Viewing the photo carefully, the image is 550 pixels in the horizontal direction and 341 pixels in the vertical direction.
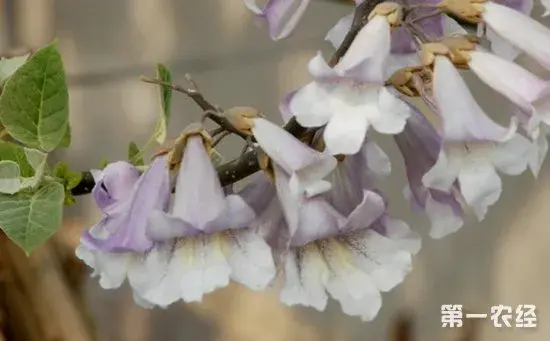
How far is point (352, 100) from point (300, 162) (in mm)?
27

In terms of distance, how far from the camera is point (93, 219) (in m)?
1.05

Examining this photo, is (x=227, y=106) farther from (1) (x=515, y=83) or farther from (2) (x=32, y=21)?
(1) (x=515, y=83)

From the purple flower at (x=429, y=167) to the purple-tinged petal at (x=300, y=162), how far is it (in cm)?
4

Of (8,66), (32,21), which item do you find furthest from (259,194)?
(32,21)

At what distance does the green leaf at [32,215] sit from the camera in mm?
284

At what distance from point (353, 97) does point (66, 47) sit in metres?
0.96

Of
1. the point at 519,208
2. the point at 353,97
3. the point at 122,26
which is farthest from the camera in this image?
the point at 122,26

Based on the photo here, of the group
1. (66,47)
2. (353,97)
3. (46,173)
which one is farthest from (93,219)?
(353,97)

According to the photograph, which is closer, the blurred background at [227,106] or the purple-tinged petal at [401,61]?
the purple-tinged petal at [401,61]

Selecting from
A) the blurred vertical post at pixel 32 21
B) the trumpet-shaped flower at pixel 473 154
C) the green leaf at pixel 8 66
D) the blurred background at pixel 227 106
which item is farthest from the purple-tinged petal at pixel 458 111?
the blurred vertical post at pixel 32 21

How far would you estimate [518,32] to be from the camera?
0.91 ft

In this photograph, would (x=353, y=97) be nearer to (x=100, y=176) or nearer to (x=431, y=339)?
(x=100, y=176)

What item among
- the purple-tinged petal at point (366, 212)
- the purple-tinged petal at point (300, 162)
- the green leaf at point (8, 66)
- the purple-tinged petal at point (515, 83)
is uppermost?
the purple-tinged petal at point (515, 83)

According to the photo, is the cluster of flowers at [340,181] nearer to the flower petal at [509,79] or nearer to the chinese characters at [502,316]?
the flower petal at [509,79]
